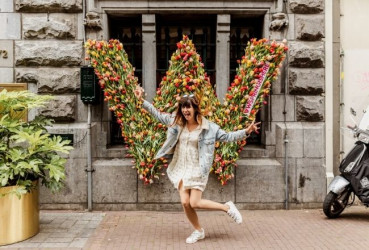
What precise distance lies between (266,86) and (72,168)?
12.3ft

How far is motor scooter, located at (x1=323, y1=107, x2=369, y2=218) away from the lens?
7293mm

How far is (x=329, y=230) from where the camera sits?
270 inches

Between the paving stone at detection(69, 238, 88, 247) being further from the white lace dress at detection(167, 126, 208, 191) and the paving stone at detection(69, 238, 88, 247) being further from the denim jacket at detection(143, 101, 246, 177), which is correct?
the denim jacket at detection(143, 101, 246, 177)

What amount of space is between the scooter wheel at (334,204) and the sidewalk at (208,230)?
0.44ft

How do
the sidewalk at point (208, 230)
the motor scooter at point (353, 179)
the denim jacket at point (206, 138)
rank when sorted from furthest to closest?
the motor scooter at point (353, 179) → the sidewalk at point (208, 230) → the denim jacket at point (206, 138)

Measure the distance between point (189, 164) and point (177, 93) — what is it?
6.68 feet

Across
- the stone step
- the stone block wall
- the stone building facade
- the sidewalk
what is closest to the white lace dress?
the sidewalk

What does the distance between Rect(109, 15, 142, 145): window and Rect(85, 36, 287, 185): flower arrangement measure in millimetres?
808

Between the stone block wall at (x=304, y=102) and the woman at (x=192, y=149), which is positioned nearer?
the woman at (x=192, y=149)

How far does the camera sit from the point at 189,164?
Result: 6.07 m

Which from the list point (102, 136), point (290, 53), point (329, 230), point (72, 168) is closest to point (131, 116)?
point (102, 136)

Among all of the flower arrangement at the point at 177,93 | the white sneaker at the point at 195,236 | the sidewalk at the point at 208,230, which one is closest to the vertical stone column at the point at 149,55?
the flower arrangement at the point at 177,93

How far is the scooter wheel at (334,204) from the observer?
7359mm

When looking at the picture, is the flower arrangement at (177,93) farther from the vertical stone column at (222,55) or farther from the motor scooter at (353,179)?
the motor scooter at (353,179)
